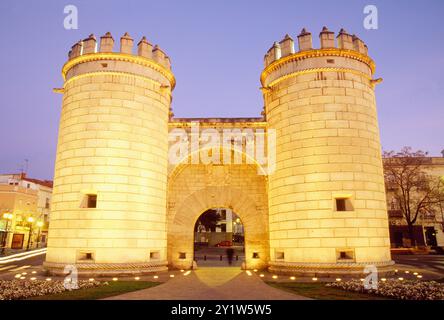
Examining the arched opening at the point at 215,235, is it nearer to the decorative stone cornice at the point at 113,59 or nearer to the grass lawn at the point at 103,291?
the decorative stone cornice at the point at 113,59

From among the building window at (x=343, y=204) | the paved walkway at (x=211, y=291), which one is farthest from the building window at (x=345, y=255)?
the paved walkway at (x=211, y=291)

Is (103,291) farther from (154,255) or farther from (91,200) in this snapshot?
(91,200)

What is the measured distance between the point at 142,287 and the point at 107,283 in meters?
1.51

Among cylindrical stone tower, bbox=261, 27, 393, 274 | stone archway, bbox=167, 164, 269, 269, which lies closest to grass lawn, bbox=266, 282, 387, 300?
cylindrical stone tower, bbox=261, 27, 393, 274

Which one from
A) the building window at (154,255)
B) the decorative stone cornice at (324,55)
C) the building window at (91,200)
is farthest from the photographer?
the decorative stone cornice at (324,55)

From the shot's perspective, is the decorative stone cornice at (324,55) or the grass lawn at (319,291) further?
the decorative stone cornice at (324,55)

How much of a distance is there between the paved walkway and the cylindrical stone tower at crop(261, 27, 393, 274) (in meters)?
2.72

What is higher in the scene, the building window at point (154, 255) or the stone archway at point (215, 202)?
the stone archway at point (215, 202)

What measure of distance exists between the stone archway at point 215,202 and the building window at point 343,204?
13.2ft

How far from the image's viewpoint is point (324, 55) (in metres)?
14.3

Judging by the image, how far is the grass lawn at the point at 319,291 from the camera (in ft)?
28.2

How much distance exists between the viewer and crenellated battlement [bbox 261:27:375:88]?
14281 mm

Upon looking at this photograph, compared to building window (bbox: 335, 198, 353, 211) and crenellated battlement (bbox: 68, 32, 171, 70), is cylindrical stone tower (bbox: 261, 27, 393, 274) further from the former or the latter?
crenellated battlement (bbox: 68, 32, 171, 70)
